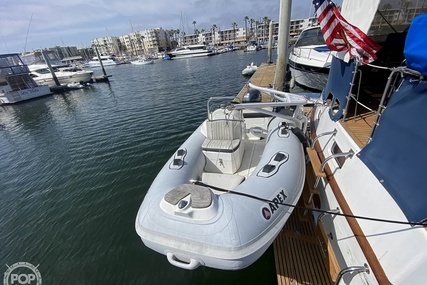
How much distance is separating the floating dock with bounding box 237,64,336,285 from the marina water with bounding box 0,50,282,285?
50 cm

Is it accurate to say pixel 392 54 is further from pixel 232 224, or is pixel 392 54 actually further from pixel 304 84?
pixel 304 84

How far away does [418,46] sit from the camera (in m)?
1.77

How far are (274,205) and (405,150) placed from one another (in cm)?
153

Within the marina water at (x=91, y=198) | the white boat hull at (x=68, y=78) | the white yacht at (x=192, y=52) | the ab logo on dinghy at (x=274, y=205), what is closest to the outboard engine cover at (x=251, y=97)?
the marina water at (x=91, y=198)

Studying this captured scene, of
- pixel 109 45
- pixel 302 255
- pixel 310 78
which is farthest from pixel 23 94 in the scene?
pixel 109 45

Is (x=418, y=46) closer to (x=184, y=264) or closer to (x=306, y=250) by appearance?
(x=306, y=250)

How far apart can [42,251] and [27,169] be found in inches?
195

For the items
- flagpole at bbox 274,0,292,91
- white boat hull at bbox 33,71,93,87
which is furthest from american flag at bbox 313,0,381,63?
white boat hull at bbox 33,71,93,87

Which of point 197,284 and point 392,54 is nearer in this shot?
point 197,284

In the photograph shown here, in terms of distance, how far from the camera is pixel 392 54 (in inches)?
185

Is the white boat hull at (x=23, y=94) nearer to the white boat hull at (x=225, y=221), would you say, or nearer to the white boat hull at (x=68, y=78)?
the white boat hull at (x=68, y=78)

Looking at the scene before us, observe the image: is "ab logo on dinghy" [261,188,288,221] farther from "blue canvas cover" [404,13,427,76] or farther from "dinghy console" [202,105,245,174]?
"blue canvas cover" [404,13,427,76]

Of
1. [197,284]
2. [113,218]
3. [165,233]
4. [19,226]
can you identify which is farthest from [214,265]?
[19,226]

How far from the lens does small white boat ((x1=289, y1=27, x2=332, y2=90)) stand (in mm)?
9367
